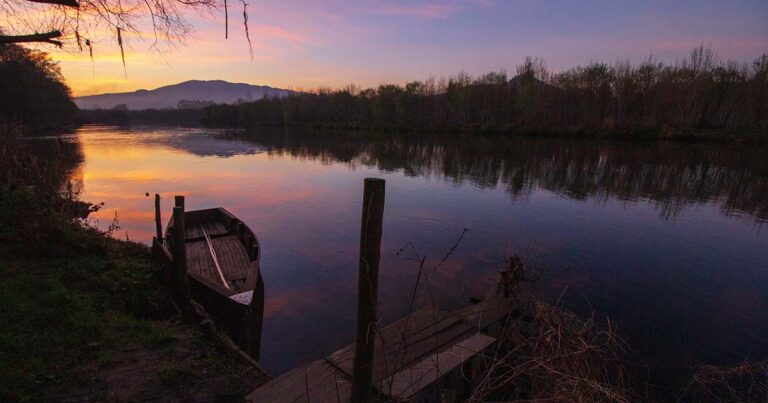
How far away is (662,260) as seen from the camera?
1311 cm

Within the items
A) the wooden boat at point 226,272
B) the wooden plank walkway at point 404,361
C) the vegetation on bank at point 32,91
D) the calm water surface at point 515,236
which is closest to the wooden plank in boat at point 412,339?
the wooden plank walkway at point 404,361

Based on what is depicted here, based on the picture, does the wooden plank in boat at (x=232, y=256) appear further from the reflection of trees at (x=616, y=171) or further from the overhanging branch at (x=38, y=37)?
the reflection of trees at (x=616, y=171)

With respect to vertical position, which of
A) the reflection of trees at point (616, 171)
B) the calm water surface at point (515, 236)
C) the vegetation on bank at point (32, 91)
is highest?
the vegetation on bank at point (32, 91)

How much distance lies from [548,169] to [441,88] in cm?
8612

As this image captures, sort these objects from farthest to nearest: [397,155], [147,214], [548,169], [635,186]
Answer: [397,155], [548,169], [635,186], [147,214]

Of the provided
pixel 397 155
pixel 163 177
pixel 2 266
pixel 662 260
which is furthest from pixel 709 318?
pixel 397 155

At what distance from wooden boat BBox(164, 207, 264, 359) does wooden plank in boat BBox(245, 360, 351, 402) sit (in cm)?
303

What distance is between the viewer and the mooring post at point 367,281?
104 inches

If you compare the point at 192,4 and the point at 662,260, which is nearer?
the point at 192,4

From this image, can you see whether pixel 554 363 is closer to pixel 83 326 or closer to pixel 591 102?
pixel 83 326

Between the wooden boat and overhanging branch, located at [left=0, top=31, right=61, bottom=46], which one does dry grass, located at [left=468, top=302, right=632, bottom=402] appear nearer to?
the wooden boat

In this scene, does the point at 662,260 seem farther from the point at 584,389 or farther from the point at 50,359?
the point at 50,359

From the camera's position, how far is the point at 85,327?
6.14 m

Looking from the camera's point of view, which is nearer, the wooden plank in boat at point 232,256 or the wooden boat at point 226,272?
the wooden boat at point 226,272
